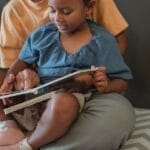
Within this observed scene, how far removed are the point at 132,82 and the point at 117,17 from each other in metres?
0.32

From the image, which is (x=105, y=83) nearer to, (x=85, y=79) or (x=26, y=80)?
(x=85, y=79)

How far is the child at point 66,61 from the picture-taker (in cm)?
103

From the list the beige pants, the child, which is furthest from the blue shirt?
the beige pants

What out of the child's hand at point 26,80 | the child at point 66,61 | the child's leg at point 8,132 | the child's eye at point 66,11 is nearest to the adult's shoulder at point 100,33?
the child at point 66,61

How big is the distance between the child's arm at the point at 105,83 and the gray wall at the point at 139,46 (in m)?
0.31

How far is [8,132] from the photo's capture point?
1107 millimetres

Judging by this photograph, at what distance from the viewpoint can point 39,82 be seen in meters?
1.19

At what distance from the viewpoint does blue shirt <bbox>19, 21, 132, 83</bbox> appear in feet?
3.77

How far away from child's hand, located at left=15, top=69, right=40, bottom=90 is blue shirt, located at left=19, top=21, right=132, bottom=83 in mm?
40

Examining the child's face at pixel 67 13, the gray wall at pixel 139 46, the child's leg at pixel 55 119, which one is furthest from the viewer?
the gray wall at pixel 139 46

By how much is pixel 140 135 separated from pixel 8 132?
0.38 metres

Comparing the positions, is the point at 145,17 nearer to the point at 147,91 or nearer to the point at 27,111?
the point at 147,91

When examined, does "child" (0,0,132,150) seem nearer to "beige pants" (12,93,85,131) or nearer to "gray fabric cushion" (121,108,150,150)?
"beige pants" (12,93,85,131)

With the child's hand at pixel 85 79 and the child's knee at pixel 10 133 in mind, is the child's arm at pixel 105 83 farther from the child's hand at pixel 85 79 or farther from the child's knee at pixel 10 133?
the child's knee at pixel 10 133
